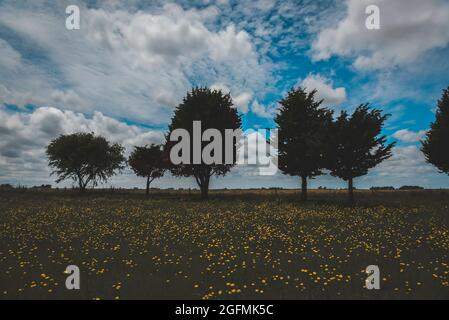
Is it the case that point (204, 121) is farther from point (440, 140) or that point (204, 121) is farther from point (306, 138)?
point (440, 140)

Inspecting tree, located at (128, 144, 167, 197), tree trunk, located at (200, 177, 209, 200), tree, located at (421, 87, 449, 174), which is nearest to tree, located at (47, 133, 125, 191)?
tree, located at (128, 144, 167, 197)

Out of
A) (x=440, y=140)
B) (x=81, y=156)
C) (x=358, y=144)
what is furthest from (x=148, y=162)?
(x=440, y=140)

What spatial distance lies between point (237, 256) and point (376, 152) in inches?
1032

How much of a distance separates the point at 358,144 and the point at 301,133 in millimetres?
7001

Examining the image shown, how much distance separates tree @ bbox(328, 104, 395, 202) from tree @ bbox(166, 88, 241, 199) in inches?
594

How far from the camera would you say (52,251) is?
1266 cm

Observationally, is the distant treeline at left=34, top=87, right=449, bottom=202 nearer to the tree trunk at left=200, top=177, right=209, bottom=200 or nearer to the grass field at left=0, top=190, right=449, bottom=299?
the tree trunk at left=200, top=177, right=209, bottom=200

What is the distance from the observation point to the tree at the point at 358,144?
3173cm

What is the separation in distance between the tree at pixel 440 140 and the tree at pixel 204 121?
1023 inches

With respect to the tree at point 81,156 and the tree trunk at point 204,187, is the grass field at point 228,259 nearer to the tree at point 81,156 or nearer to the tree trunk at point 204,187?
the tree trunk at point 204,187

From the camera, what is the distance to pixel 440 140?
38.7 meters

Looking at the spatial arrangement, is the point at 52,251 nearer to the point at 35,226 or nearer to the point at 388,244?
the point at 35,226
